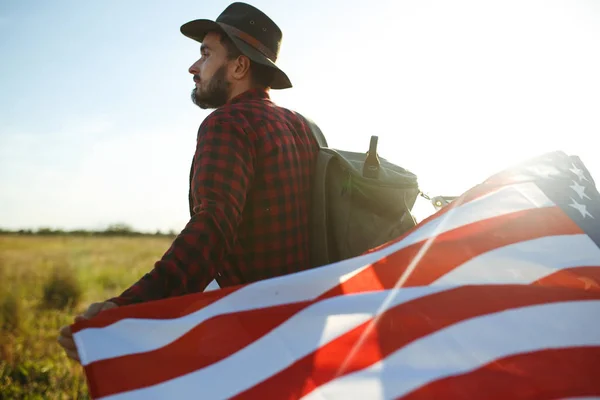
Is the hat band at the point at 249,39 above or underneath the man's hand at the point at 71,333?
above

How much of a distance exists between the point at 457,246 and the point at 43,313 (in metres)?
11.0

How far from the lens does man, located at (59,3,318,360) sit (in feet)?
6.49

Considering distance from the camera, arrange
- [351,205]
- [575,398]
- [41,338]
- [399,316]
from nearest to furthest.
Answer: [575,398] → [399,316] → [351,205] → [41,338]

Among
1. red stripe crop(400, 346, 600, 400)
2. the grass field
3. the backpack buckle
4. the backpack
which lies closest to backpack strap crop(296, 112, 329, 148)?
the backpack

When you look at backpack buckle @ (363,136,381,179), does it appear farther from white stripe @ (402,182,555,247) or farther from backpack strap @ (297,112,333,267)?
white stripe @ (402,182,555,247)

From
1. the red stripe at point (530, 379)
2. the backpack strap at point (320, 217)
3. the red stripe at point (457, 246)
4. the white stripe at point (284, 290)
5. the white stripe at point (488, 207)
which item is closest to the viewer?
the red stripe at point (530, 379)

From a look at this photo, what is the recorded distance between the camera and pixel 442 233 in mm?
2199

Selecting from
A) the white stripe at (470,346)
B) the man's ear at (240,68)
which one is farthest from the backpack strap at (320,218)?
the white stripe at (470,346)

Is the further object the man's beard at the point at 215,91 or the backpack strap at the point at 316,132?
the man's beard at the point at 215,91

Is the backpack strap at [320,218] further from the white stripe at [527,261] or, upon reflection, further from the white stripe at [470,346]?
the white stripe at [470,346]

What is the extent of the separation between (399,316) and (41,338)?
8774 millimetres

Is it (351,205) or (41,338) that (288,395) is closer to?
(351,205)

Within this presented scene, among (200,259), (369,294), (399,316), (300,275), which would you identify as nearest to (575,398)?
(399,316)

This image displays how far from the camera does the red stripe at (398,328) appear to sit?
175cm
